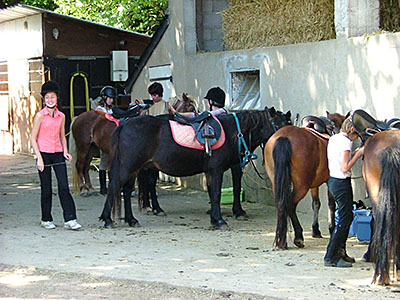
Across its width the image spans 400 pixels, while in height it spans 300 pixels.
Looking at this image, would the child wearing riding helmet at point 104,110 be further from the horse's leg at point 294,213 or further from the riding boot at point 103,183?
the horse's leg at point 294,213

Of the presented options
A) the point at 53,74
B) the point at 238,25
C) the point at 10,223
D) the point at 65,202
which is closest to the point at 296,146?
Answer: the point at 65,202

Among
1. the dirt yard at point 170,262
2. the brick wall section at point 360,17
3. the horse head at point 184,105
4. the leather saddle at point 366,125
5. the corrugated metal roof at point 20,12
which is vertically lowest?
the dirt yard at point 170,262

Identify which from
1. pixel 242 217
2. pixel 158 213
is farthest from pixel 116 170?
pixel 242 217

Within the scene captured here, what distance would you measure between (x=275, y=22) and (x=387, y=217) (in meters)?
5.93

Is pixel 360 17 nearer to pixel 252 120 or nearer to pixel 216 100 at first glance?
pixel 252 120

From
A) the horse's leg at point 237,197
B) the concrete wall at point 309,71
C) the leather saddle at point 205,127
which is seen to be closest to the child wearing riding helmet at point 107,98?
the concrete wall at point 309,71

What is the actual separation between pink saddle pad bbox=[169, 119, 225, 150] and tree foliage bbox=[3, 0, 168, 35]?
964 cm

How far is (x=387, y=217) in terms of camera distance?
227 inches

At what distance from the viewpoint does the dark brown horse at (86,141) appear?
11844 mm

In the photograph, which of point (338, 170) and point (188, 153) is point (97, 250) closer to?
point (188, 153)

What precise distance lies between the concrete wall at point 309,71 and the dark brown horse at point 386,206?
258 cm

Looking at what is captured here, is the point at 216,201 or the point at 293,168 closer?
the point at 293,168

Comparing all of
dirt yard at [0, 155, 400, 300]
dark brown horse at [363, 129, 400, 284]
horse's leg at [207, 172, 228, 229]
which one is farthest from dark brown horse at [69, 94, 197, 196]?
dark brown horse at [363, 129, 400, 284]

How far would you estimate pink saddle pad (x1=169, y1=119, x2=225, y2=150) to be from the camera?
9062mm
